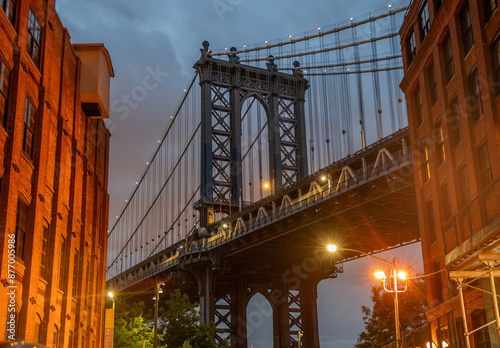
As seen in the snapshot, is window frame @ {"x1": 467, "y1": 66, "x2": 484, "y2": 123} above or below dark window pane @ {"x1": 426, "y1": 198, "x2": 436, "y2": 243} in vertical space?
above

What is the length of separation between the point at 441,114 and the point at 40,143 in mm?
17950

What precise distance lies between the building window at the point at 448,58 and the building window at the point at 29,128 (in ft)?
60.7

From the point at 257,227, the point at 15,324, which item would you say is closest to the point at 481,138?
the point at 15,324

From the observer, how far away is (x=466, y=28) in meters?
30.7

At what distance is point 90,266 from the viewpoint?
37344 mm

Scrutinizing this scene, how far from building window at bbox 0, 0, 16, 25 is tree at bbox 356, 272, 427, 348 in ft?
159

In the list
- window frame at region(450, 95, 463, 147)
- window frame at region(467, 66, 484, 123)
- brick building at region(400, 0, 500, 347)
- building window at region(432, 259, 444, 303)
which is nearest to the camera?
brick building at region(400, 0, 500, 347)

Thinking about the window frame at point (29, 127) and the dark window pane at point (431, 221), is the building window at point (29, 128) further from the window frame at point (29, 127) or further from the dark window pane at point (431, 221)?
the dark window pane at point (431, 221)

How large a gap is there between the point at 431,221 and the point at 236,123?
5231cm

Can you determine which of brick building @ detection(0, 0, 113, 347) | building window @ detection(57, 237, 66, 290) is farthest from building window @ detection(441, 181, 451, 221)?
building window @ detection(57, 237, 66, 290)

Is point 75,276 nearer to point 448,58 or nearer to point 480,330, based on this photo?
point 480,330

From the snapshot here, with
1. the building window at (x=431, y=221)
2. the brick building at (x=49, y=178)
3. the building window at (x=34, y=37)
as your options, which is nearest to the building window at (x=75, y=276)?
the brick building at (x=49, y=178)

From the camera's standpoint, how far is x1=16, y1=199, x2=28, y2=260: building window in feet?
77.0

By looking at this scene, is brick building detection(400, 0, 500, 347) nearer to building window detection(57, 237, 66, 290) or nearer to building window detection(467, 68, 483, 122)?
building window detection(467, 68, 483, 122)
